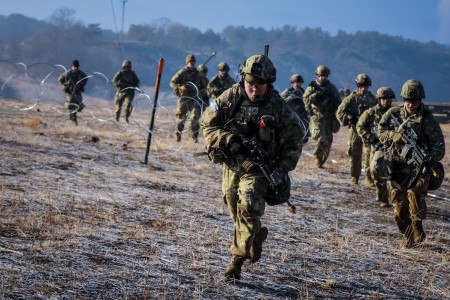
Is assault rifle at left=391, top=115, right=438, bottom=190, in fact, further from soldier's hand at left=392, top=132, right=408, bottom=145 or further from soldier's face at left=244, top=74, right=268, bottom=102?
soldier's face at left=244, top=74, right=268, bottom=102

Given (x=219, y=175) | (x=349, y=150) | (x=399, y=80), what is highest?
(x=399, y=80)

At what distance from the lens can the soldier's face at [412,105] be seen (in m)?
6.18

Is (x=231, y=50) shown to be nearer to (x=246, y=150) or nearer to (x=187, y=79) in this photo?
(x=187, y=79)

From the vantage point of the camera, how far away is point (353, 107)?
10133 mm

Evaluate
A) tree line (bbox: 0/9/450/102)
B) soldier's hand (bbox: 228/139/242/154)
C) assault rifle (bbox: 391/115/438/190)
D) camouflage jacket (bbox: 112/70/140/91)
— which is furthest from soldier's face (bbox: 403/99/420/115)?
tree line (bbox: 0/9/450/102)

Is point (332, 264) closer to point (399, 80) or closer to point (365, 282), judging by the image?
point (365, 282)

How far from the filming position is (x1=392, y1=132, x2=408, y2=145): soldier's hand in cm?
622

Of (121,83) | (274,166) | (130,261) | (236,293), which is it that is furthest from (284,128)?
(121,83)

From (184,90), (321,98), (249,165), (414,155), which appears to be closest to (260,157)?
(249,165)

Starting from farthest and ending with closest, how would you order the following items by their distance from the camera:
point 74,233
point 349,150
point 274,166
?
point 349,150, point 74,233, point 274,166

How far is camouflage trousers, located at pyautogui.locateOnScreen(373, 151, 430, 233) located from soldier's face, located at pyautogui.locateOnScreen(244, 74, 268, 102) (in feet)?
7.57

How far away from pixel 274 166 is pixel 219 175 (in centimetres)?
577

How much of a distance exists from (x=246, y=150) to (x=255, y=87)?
50cm

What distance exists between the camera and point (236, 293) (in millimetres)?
4398
